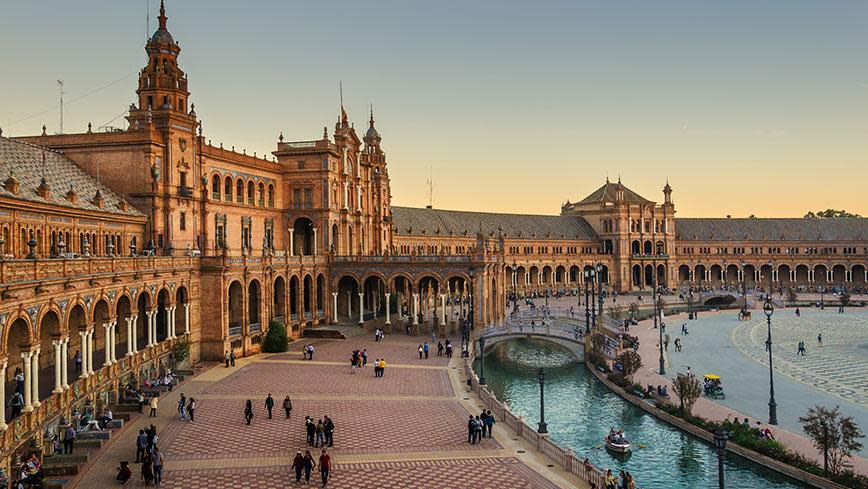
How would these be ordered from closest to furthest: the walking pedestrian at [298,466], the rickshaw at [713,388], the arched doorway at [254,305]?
the walking pedestrian at [298,466], the rickshaw at [713,388], the arched doorway at [254,305]

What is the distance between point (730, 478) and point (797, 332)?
4852 centimetres

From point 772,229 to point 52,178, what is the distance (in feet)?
409

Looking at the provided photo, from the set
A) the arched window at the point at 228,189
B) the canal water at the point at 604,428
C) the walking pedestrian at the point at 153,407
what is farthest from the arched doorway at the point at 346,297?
the walking pedestrian at the point at 153,407

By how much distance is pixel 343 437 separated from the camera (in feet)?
98.3

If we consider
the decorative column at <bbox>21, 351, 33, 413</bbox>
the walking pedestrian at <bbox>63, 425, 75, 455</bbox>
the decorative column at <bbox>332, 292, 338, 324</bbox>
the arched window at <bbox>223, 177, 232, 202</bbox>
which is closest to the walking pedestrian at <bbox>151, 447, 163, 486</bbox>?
the walking pedestrian at <bbox>63, 425, 75, 455</bbox>

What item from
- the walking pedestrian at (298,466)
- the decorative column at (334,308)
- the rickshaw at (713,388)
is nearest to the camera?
the walking pedestrian at (298,466)

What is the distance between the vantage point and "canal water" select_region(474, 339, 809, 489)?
97.2 feet

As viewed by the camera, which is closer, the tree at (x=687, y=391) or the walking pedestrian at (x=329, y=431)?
the walking pedestrian at (x=329, y=431)

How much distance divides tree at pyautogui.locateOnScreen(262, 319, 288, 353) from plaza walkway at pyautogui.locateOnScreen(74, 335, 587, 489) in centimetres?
663

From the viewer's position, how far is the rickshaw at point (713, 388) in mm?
41562

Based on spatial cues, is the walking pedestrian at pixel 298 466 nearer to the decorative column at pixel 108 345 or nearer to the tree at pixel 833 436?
the decorative column at pixel 108 345

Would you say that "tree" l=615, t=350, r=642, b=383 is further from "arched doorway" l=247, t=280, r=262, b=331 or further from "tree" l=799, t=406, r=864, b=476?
"arched doorway" l=247, t=280, r=262, b=331

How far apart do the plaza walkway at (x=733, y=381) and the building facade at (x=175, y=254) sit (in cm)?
1215

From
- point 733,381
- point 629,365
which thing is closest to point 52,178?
point 629,365
